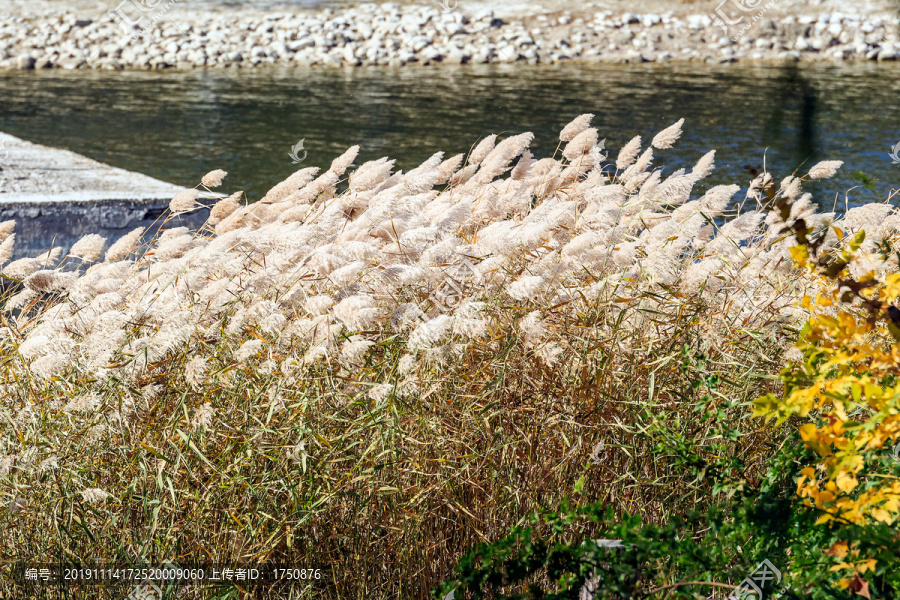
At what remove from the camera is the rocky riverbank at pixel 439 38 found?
15.4 m

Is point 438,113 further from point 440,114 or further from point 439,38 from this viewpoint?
point 439,38

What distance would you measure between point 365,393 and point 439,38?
15.0 meters

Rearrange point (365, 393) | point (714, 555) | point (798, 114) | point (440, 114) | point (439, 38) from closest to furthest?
point (714, 555), point (365, 393), point (798, 114), point (440, 114), point (439, 38)

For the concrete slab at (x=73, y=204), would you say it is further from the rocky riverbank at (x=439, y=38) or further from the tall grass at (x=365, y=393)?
the rocky riverbank at (x=439, y=38)

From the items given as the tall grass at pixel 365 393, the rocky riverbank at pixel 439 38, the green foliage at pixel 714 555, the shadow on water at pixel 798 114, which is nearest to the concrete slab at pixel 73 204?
the tall grass at pixel 365 393

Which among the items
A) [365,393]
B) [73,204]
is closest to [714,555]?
[365,393]

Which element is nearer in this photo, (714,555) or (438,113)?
(714,555)

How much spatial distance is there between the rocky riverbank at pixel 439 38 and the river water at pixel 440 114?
0.88 m

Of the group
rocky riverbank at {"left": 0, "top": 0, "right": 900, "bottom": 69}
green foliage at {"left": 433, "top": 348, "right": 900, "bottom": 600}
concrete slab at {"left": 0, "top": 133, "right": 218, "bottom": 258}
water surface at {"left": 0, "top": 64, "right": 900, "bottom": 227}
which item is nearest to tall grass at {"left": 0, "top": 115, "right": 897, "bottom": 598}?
green foliage at {"left": 433, "top": 348, "right": 900, "bottom": 600}

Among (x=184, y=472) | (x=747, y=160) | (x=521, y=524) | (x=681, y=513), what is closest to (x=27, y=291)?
(x=184, y=472)

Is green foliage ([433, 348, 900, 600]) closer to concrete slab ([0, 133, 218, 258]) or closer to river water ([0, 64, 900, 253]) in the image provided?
concrete slab ([0, 133, 218, 258])

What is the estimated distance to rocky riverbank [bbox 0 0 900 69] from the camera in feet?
50.4

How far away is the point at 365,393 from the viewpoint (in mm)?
2084

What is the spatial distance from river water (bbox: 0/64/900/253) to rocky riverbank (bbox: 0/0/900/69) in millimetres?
Answer: 876
